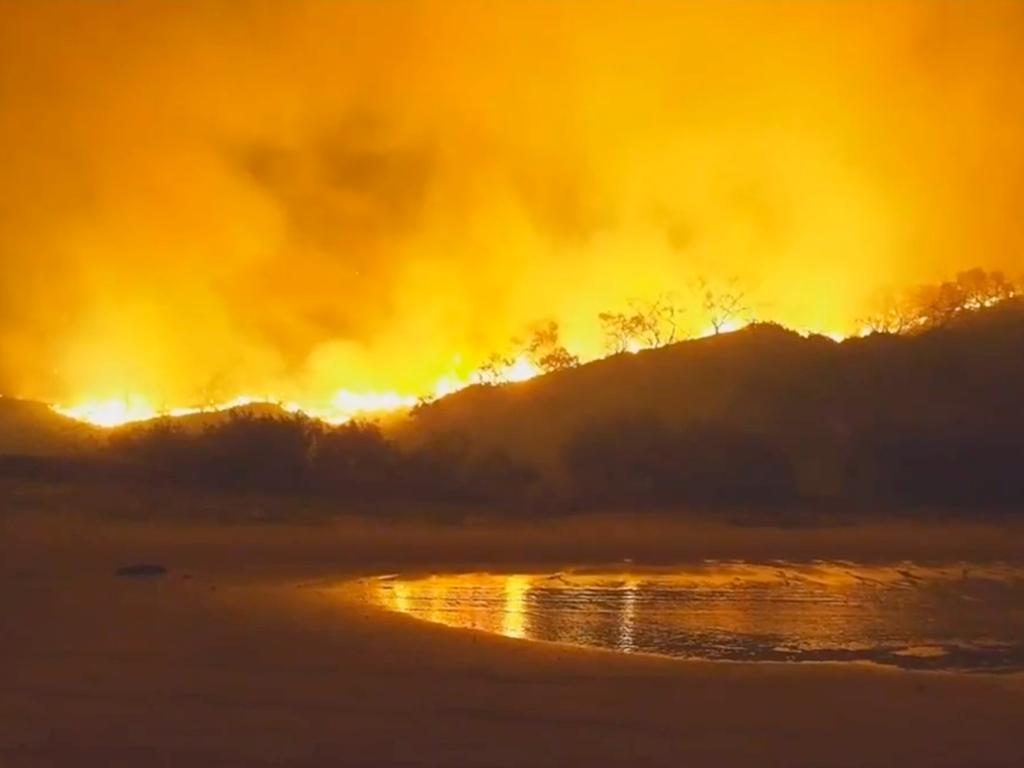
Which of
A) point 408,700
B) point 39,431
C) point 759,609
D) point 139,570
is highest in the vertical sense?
point 39,431

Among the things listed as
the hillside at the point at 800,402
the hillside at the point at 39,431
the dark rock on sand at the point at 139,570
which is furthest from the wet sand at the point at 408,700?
the hillside at the point at 39,431

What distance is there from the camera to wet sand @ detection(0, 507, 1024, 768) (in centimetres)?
1019

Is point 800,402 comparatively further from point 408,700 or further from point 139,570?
point 408,700

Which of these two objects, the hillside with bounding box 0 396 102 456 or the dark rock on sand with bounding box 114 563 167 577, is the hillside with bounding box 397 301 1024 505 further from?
the dark rock on sand with bounding box 114 563 167 577

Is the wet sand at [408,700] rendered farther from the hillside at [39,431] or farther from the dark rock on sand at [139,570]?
the hillside at [39,431]

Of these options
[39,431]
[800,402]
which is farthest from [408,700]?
[39,431]

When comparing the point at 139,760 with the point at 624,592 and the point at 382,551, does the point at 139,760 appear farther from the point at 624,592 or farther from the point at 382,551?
the point at 382,551

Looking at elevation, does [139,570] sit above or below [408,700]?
above

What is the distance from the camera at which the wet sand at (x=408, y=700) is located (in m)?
10.2

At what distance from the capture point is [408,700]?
11914 millimetres

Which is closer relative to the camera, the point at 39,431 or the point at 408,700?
the point at 408,700

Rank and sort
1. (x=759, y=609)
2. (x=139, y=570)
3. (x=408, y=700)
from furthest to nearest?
(x=139, y=570), (x=759, y=609), (x=408, y=700)

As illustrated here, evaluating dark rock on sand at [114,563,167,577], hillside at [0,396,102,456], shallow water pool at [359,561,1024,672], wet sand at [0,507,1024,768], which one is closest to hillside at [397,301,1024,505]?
hillside at [0,396,102,456]

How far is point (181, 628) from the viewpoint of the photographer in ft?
51.1
